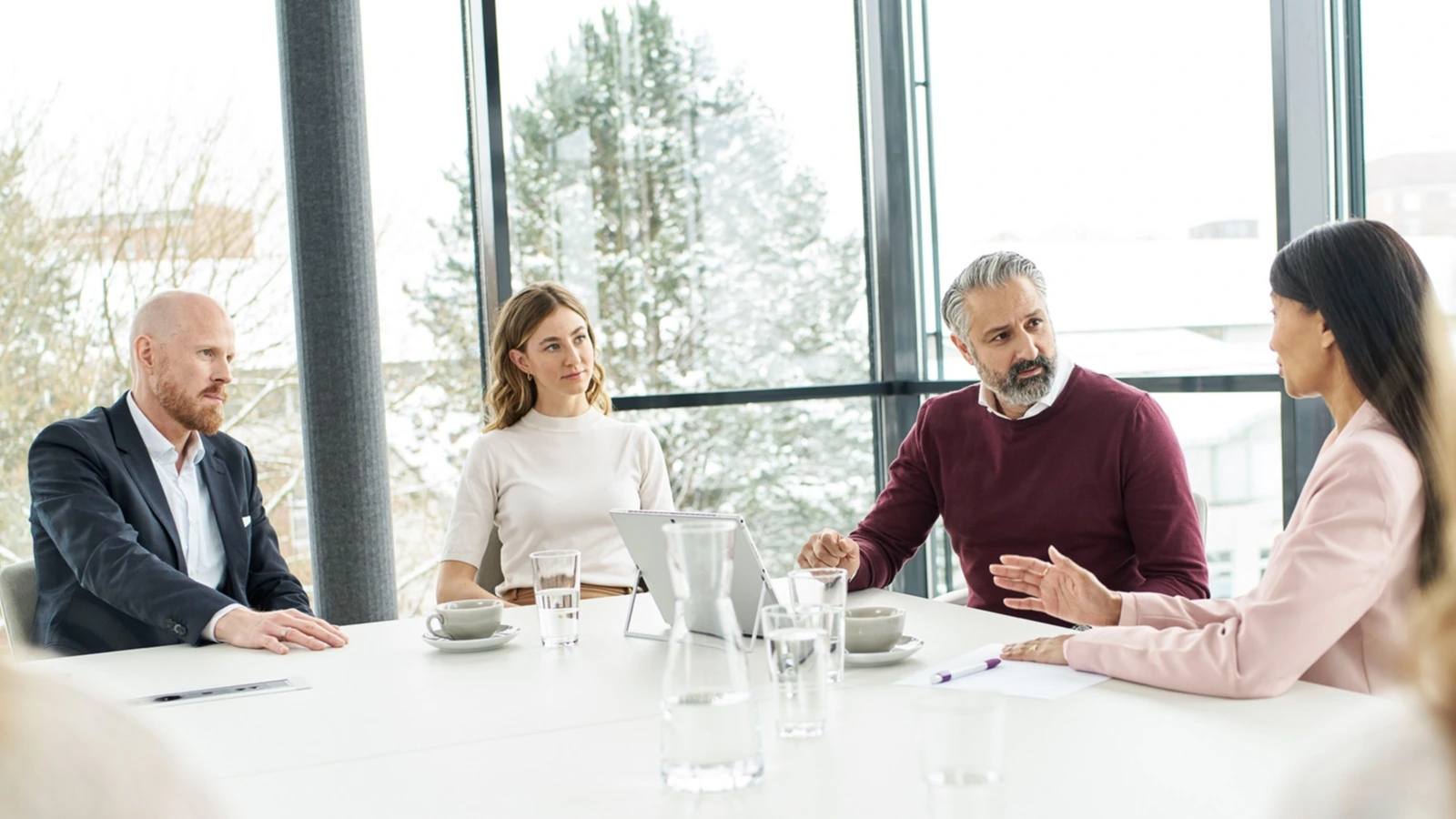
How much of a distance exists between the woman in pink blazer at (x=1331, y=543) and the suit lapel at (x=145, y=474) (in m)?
1.78

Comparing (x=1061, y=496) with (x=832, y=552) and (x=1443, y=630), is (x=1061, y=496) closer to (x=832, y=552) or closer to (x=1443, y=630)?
(x=832, y=552)

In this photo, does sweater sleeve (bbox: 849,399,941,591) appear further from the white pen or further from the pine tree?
the pine tree

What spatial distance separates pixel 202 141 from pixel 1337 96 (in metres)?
3.36

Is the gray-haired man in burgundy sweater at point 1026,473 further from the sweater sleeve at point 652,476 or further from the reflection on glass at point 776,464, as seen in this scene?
the reflection on glass at point 776,464

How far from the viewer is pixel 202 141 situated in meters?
4.00

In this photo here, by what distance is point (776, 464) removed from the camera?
4.79 meters

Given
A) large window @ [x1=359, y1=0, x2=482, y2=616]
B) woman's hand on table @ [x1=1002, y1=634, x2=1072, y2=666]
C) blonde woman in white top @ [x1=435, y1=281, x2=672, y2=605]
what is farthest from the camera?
large window @ [x1=359, y1=0, x2=482, y2=616]

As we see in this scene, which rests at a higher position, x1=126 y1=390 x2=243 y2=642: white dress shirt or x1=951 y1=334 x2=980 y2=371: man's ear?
x1=951 y1=334 x2=980 y2=371: man's ear

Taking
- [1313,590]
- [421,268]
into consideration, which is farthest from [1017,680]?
[421,268]

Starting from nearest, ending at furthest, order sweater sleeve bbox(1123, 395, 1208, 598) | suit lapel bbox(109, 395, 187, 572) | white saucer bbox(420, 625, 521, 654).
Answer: white saucer bbox(420, 625, 521, 654)
sweater sleeve bbox(1123, 395, 1208, 598)
suit lapel bbox(109, 395, 187, 572)

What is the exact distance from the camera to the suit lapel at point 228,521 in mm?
2834

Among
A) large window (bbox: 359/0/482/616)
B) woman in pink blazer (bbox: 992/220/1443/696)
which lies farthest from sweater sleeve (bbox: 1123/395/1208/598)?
large window (bbox: 359/0/482/616)

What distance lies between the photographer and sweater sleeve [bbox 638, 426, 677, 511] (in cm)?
325

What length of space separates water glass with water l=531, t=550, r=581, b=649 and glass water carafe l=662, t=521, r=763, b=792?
32.4 inches
